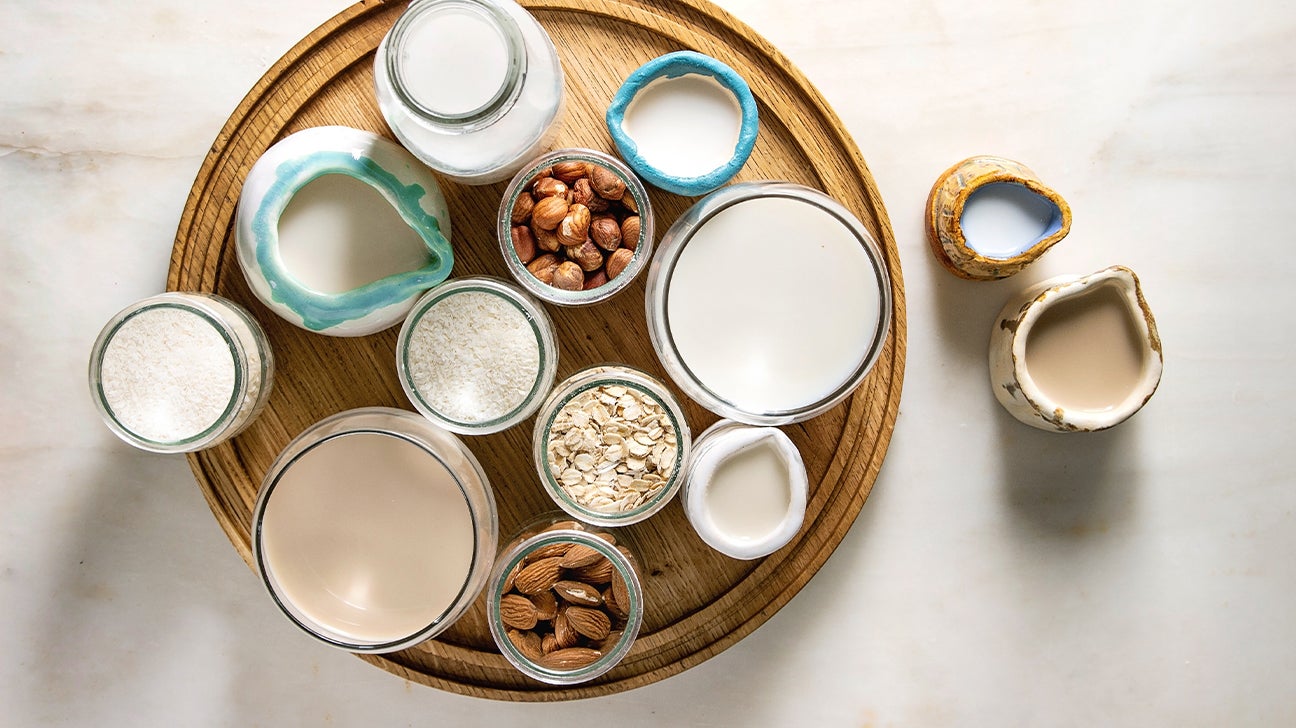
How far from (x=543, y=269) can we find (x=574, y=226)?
5 centimetres

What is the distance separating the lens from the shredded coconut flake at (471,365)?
754 millimetres

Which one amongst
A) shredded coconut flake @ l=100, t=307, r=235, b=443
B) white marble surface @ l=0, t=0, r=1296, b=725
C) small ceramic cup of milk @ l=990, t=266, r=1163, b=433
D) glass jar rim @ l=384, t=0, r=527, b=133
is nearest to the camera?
glass jar rim @ l=384, t=0, r=527, b=133

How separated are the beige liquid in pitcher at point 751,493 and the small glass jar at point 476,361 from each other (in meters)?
0.20

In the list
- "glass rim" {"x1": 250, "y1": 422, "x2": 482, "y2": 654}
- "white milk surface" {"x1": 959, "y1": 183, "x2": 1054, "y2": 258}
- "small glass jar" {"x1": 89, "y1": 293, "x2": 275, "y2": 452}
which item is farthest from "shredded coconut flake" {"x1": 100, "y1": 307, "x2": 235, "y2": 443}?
"white milk surface" {"x1": 959, "y1": 183, "x2": 1054, "y2": 258}

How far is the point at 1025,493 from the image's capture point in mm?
1047

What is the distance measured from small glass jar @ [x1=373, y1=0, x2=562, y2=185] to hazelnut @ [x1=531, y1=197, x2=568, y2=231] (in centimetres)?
7

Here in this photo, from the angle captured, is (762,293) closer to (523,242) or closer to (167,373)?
(523,242)

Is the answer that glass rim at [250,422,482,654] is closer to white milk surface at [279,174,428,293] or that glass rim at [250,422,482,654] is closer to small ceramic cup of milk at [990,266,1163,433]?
white milk surface at [279,174,428,293]

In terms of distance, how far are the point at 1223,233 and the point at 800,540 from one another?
28.4 inches

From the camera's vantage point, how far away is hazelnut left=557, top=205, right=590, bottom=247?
0.76 meters

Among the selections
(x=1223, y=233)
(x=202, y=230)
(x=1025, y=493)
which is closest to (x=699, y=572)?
(x=1025, y=493)

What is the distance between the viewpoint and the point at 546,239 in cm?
78

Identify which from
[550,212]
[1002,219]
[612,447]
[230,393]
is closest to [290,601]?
[230,393]

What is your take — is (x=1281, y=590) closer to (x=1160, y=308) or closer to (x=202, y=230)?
(x=1160, y=308)
